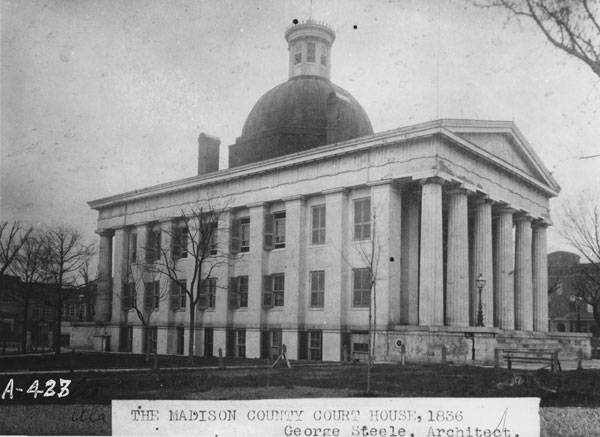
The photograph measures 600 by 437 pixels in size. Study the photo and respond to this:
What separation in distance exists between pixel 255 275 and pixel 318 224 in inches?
162

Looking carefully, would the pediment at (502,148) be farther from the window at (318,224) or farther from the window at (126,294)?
the window at (126,294)

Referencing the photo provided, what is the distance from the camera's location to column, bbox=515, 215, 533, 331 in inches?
1289

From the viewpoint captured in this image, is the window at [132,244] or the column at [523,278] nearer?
the column at [523,278]

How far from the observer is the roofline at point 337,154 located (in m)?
24.6

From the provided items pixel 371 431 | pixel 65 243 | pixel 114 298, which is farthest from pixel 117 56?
pixel 114 298

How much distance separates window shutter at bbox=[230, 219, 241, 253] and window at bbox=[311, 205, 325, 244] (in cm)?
461

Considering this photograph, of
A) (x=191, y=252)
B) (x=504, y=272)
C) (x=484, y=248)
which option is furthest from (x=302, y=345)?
(x=504, y=272)

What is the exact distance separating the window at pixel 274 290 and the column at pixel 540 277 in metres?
13.4

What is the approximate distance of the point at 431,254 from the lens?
2583 centimetres

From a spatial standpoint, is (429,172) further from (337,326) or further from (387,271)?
(337,326)

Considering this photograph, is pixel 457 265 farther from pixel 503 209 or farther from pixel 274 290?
pixel 274 290

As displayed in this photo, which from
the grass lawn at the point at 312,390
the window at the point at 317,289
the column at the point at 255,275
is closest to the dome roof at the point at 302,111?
the column at the point at 255,275

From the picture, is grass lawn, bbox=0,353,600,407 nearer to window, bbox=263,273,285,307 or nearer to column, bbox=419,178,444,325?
column, bbox=419,178,444,325

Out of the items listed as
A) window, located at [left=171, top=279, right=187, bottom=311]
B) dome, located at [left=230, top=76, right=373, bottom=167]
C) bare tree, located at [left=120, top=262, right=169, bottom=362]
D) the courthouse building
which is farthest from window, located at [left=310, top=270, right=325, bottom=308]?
bare tree, located at [left=120, top=262, right=169, bottom=362]
